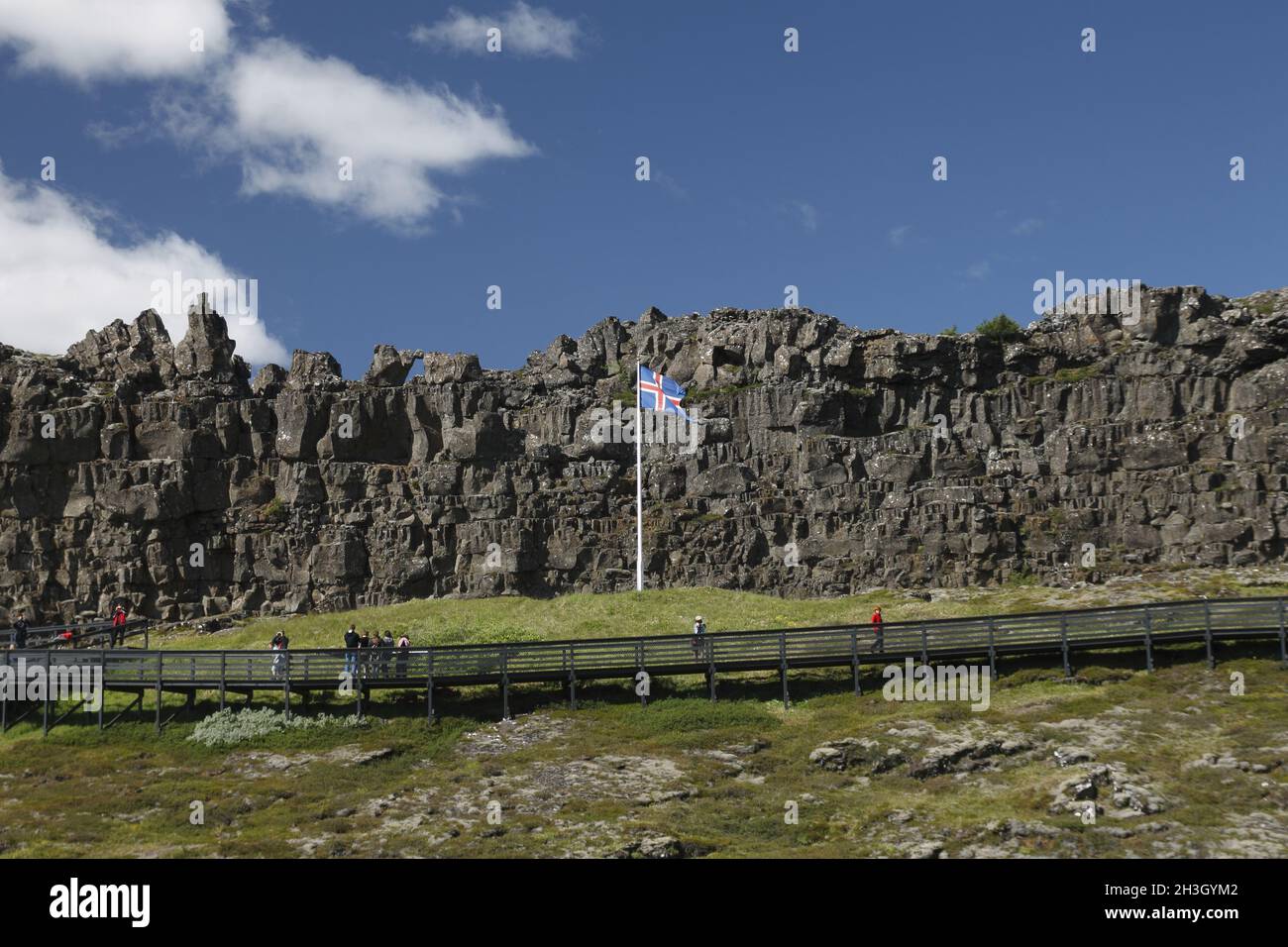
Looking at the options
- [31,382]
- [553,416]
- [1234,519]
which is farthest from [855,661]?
[31,382]

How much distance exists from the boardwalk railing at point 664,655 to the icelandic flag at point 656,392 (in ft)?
69.1

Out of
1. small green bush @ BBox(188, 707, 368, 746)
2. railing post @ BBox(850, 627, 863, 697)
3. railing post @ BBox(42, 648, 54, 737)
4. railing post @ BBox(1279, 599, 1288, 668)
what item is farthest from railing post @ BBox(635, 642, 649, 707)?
railing post @ BBox(1279, 599, 1288, 668)

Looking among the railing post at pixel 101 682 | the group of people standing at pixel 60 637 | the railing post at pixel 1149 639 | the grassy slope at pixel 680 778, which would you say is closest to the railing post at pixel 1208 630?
the grassy slope at pixel 680 778

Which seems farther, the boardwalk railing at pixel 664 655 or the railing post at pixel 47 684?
the boardwalk railing at pixel 664 655

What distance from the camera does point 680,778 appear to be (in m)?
35.7

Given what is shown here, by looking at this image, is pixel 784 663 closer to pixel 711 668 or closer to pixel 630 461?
pixel 711 668

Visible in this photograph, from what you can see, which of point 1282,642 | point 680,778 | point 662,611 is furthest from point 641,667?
point 1282,642

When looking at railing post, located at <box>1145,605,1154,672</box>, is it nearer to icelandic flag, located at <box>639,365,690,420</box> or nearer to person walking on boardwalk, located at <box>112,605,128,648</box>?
icelandic flag, located at <box>639,365,690,420</box>

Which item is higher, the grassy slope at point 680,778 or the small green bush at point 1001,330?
the small green bush at point 1001,330

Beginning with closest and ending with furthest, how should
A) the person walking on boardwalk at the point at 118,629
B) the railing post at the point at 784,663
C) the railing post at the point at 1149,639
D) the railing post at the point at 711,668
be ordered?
1. the railing post at the point at 1149,639
2. the railing post at the point at 784,663
3. the railing post at the point at 711,668
4. the person walking on boardwalk at the point at 118,629

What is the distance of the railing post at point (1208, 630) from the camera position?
42.4 m

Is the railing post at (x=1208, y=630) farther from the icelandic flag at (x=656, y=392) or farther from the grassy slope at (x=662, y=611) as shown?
the icelandic flag at (x=656, y=392)

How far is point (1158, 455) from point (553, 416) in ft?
126

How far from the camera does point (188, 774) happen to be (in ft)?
128
